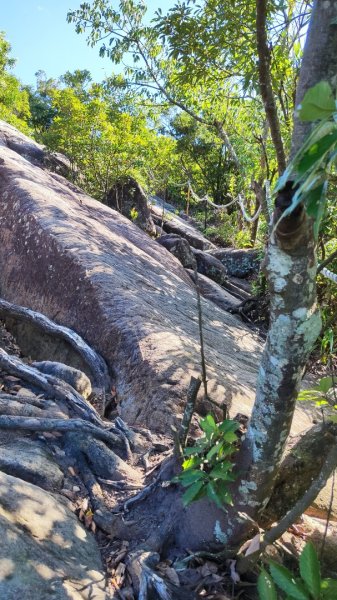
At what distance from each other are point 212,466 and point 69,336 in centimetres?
271

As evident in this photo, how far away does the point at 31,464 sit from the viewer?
2539 mm

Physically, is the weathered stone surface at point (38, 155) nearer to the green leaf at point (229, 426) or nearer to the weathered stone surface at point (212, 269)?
the weathered stone surface at point (212, 269)

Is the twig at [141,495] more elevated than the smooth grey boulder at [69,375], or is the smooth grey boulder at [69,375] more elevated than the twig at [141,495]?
the twig at [141,495]

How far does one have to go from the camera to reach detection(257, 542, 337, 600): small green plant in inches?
56.0

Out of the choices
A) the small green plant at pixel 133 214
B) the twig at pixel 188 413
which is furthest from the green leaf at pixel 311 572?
the small green plant at pixel 133 214

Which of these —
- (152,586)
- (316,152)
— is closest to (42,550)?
(152,586)

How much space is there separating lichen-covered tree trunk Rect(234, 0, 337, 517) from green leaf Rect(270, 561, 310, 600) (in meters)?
→ 0.59

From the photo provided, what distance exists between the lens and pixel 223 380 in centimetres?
425

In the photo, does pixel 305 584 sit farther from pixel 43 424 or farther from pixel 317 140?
pixel 43 424

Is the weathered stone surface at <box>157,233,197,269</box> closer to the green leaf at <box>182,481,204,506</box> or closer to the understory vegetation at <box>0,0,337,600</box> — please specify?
the understory vegetation at <box>0,0,337,600</box>

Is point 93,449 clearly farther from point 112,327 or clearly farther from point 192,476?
point 112,327

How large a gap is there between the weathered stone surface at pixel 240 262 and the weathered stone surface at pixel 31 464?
8.93 meters

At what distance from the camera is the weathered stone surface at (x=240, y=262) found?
11.3 m

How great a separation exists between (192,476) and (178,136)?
1745cm
